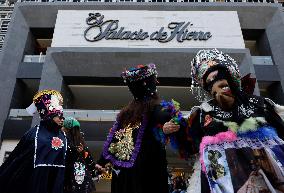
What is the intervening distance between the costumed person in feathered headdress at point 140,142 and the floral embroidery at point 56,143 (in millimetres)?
656

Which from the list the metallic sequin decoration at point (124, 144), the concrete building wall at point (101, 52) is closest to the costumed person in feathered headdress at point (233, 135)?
the metallic sequin decoration at point (124, 144)

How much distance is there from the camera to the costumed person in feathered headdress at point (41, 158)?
11.4 ft

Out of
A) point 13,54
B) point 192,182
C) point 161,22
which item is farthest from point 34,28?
point 192,182

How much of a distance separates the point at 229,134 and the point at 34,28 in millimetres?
19306


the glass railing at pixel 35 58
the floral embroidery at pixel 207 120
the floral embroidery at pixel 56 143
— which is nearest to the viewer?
the floral embroidery at pixel 207 120

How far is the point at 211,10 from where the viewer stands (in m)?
18.4

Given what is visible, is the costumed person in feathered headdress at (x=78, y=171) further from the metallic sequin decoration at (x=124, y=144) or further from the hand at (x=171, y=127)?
the hand at (x=171, y=127)

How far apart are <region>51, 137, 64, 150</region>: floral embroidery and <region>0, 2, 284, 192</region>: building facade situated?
1085 cm

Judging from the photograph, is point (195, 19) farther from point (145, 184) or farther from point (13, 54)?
point (145, 184)

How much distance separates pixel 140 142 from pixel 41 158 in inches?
45.6

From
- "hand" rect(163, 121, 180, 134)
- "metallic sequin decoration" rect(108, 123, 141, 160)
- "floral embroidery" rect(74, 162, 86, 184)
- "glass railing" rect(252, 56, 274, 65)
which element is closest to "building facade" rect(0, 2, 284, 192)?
"glass railing" rect(252, 56, 274, 65)

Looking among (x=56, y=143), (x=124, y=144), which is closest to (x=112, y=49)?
(x=56, y=143)

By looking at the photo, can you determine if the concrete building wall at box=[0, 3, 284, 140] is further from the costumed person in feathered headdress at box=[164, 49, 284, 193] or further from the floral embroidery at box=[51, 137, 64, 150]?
the costumed person in feathered headdress at box=[164, 49, 284, 193]

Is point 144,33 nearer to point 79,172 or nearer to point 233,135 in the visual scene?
point 79,172
